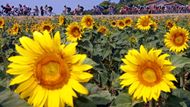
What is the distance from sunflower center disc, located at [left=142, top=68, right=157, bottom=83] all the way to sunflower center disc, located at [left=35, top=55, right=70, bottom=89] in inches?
25.2

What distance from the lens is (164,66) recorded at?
7.18ft

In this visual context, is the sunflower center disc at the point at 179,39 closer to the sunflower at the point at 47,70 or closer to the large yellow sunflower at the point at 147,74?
the large yellow sunflower at the point at 147,74

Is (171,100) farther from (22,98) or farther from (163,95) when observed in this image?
(22,98)

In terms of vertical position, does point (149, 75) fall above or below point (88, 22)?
above

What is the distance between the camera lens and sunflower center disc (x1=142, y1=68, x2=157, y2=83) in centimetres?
219

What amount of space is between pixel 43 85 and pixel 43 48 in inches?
4.8

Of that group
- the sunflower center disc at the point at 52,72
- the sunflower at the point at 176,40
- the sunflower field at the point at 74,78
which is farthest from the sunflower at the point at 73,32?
the sunflower center disc at the point at 52,72

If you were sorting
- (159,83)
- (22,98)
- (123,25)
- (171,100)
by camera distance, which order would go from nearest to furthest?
(22,98) < (159,83) < (171,100) < (123,25)

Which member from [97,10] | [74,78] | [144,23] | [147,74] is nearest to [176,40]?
[147,74]

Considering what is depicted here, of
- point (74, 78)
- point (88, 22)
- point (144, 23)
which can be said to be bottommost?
point (144, 23)

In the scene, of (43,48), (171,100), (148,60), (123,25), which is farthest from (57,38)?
(123,25)

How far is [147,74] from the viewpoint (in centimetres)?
221

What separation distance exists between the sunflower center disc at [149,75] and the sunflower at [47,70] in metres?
0.63

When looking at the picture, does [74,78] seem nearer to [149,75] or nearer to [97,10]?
[149,75]
